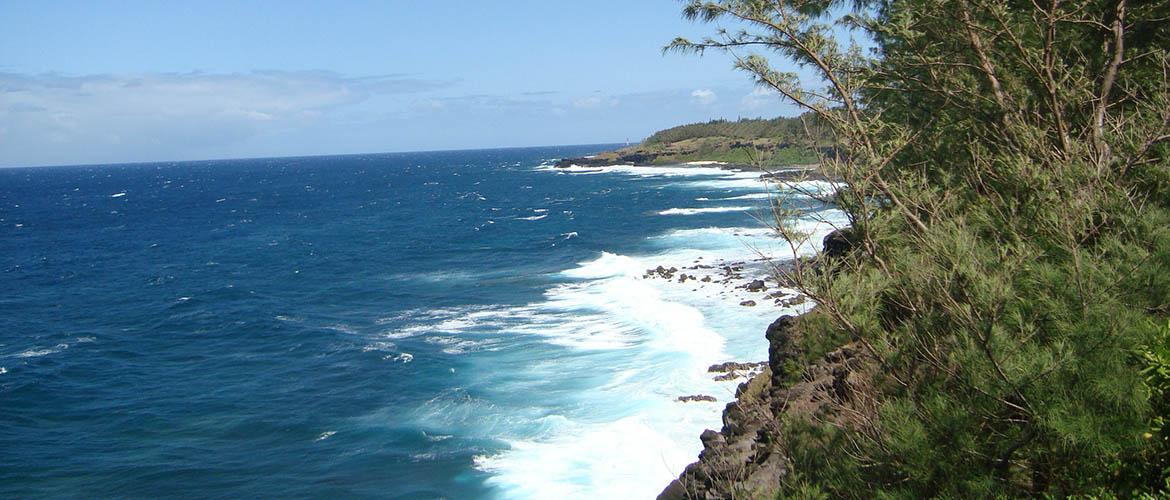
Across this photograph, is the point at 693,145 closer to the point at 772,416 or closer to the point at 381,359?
the point at 381,359

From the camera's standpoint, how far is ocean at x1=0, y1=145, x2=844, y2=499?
850 inches

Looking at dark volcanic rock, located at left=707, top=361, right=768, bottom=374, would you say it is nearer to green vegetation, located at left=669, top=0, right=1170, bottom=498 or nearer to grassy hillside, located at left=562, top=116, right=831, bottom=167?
green vegetation, located at left=669, top=0, right=1170, bottom=498

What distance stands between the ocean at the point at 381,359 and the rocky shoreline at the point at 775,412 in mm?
2066

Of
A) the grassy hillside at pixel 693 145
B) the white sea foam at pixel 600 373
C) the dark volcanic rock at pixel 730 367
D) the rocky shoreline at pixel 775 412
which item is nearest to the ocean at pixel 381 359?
the white sea foam at pixel 600 373

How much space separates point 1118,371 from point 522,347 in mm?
24899

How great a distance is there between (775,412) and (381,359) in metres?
20.1

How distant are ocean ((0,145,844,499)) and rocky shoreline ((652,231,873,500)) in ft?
6.78

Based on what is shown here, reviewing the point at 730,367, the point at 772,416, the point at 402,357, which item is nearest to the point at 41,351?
the point at 402,357

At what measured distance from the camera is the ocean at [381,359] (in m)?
21.6

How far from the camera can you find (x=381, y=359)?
3112 centimetres

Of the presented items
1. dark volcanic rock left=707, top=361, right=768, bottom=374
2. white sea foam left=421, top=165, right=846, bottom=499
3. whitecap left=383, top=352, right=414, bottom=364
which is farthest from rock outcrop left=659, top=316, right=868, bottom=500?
whitecap left=383, top=352, right=414, bottom=364

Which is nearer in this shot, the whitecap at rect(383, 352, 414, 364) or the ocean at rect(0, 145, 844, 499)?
the ocean at rect(0, 145, 844, 499)

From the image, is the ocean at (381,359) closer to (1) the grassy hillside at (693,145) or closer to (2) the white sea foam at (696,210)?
(2) the white sea foam at (696,210)

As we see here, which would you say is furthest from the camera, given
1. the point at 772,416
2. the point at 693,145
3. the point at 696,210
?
the point at 693,145
